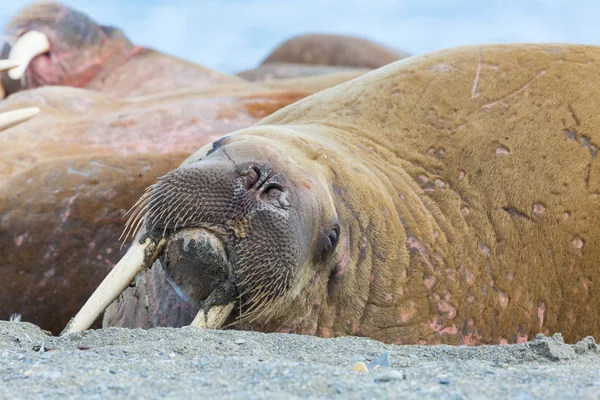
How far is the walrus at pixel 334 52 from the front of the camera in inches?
729

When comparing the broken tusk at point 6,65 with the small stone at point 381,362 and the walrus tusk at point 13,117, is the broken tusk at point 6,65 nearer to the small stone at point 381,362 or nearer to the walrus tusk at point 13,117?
the walrus tusk at point 13,117

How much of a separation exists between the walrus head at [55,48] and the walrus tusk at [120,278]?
7645 mm

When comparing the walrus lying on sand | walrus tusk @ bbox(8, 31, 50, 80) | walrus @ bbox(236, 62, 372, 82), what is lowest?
the walrus lying on sand

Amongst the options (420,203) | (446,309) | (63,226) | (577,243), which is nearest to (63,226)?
(63,226)

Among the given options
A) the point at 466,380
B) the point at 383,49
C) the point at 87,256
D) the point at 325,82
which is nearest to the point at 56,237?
the point at 87,256

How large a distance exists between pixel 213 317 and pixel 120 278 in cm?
40

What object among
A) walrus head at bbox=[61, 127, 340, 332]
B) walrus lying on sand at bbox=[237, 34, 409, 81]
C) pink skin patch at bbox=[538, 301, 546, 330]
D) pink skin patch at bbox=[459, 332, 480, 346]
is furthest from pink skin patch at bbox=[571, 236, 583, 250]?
walrus lying on sand at bbox=[237, 34, 409, 81]

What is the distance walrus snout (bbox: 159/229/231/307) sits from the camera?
3.78m

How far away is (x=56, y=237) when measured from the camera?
19.1ft

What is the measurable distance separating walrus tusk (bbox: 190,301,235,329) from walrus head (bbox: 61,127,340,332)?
1 centimetres

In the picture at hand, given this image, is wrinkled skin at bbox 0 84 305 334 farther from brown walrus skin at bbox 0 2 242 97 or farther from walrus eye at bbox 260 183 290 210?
brown walrus skin at bbox 0 2 242 97

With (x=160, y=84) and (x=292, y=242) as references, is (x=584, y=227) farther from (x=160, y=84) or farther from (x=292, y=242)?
(x=160, y=84)

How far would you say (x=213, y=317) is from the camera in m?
3.88

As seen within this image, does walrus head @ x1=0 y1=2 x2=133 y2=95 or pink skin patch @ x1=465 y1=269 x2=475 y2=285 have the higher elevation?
pink skin patch @ x1=465 y1=269 x2=475 y2=285
